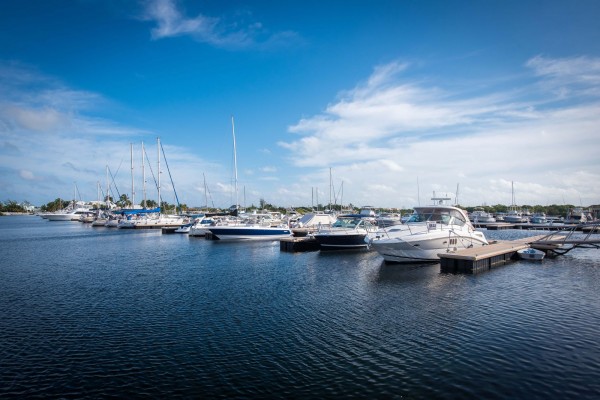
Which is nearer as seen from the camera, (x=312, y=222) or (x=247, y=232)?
(x=247, y=232)

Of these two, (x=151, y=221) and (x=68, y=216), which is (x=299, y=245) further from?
(x=68, y=216)

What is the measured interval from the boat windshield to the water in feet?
20.0

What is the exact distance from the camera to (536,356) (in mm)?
12156

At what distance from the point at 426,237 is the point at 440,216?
3620mm

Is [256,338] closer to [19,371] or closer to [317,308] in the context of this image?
[317,308]

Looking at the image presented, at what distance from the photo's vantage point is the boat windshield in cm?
3198

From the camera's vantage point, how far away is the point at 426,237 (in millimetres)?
29781

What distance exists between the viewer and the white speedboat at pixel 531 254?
3244 centimetres

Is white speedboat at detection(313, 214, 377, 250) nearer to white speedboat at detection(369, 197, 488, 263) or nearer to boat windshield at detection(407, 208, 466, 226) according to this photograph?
boat windshield at detection(407, 208, 466, 226)

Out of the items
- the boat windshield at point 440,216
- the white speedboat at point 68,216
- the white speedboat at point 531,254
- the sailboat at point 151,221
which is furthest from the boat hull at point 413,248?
the white speedboat at point 68,216

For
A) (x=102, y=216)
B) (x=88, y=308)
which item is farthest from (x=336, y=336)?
(x=102, y=216)

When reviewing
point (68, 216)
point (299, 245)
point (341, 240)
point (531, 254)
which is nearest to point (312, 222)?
point (299, 245)

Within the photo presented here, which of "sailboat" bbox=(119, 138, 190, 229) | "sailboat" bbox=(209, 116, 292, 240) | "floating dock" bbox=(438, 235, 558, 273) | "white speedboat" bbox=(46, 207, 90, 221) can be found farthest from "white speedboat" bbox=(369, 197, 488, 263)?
"white speedboat" bbox=(46, 207, 90, 221)

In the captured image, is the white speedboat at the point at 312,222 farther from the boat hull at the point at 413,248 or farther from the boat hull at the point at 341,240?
the boat hull at the point at 413,248
